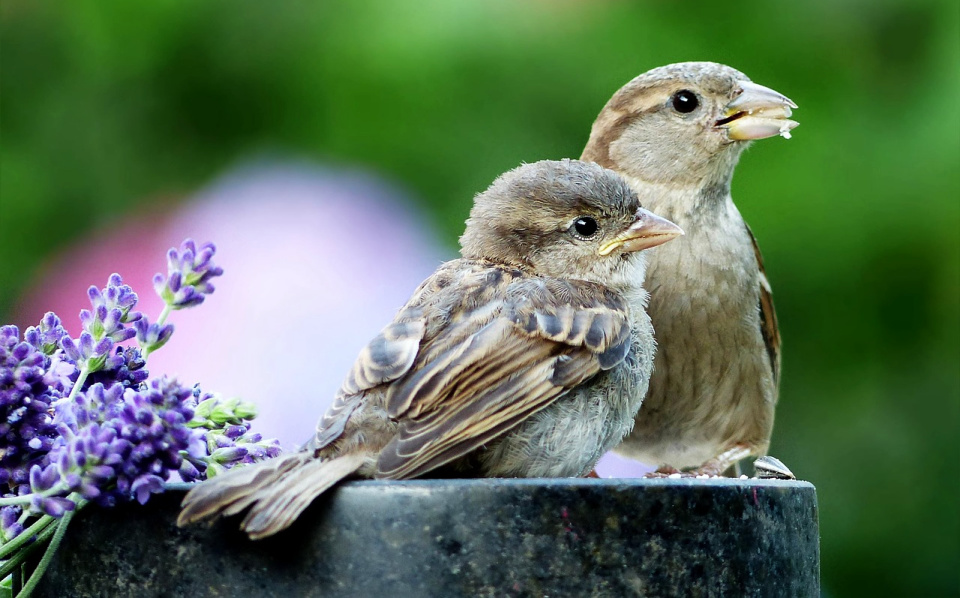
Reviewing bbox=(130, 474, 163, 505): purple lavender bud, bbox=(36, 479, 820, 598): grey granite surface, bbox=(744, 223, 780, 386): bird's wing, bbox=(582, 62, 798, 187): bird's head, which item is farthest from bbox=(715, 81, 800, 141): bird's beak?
bbox=(130, 474, 163, 505): purple lavender bud

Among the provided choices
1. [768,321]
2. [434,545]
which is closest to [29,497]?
[434,545]

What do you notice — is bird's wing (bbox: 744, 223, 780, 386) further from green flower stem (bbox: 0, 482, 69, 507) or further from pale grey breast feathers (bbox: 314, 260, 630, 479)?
green flower stem (bbox: 0, 482, 69, 507)

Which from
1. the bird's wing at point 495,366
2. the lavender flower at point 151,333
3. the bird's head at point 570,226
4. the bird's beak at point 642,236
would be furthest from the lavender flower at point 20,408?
the bird's beak at point 642,236

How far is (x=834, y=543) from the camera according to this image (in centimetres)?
329

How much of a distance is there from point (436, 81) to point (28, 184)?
1.08m

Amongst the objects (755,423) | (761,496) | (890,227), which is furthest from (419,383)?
(890,227)

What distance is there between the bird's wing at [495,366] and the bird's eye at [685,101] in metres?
0.83

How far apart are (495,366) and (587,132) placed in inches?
74.0

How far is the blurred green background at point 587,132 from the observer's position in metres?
3.22

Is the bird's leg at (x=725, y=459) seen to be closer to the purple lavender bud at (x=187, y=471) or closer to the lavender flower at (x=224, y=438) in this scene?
the lavender flower at (x=224, y=438)

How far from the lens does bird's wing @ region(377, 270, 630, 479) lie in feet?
4.63

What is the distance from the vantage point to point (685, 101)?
2.53 m

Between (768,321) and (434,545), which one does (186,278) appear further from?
(768,321)

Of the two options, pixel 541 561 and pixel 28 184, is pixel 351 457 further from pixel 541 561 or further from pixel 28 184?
pixel 28 184
